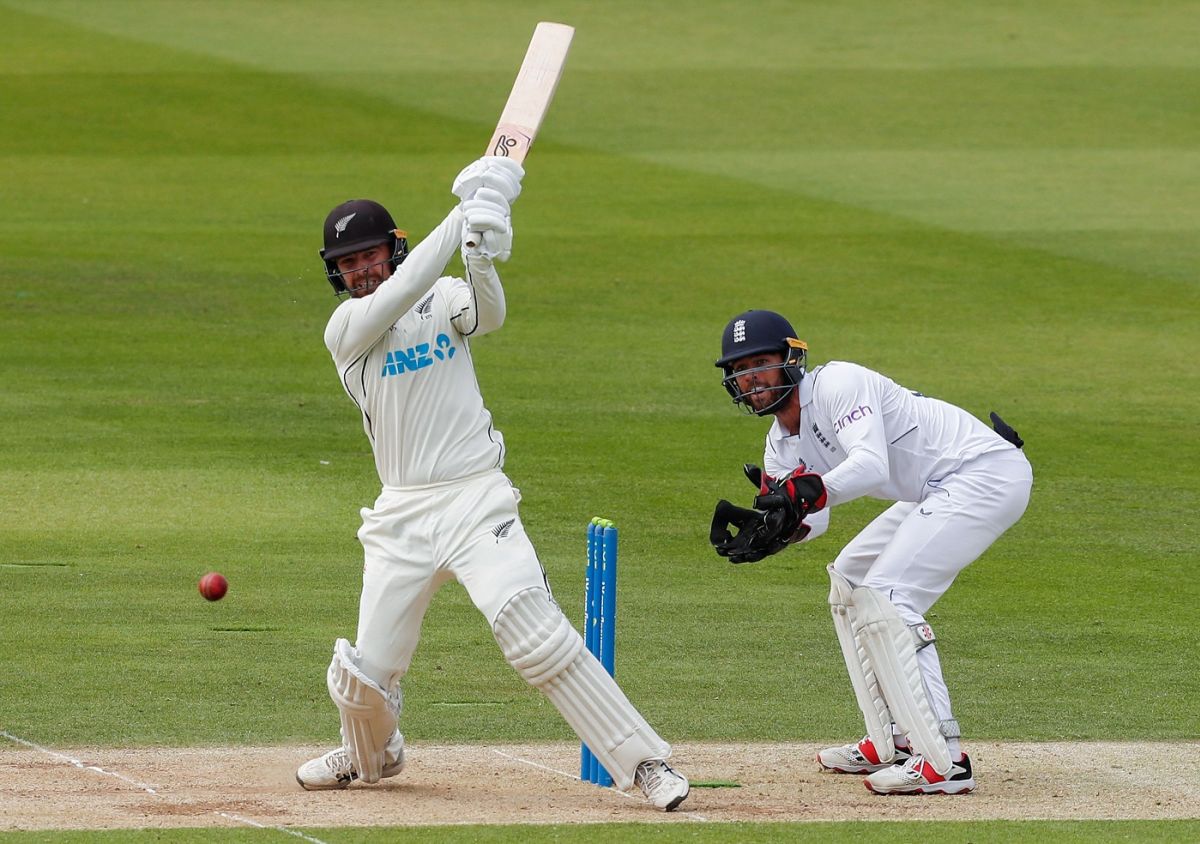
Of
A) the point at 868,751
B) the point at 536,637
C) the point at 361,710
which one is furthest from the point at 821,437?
the point at 361,710

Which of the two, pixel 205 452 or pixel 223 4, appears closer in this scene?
pixel 205 452

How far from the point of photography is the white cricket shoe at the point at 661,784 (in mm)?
6598

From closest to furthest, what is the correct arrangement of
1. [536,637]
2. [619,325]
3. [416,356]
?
[536,637], [416,356], [619,325]

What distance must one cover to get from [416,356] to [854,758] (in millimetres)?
2241

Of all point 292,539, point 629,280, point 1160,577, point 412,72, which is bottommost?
point 1160,577

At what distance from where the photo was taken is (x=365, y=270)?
23.0ft

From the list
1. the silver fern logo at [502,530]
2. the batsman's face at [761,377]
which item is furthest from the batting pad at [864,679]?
the silver fern logo at [502,530]

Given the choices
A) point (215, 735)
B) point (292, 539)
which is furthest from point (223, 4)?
point (215, 735)

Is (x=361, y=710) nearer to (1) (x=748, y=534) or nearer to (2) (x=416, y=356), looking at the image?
(2) (x=416, y=356)

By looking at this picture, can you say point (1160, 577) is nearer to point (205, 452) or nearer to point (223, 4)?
point (205, 452)

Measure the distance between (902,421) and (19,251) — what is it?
648 inches

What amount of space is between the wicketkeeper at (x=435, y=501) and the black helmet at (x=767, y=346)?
2.98ft

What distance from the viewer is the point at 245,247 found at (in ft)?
73.9

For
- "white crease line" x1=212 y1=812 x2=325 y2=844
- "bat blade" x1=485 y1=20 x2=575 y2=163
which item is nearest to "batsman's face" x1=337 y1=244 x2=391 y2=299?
"bat blade" x1=485 y1=20 x2=575 y2=163
